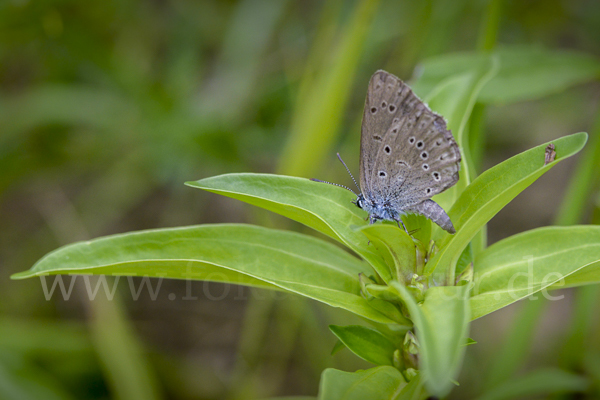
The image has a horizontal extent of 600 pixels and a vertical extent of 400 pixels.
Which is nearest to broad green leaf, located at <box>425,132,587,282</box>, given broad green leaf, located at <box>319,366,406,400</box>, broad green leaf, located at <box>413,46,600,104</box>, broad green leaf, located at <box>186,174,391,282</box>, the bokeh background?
broad green leaf, located at <box>186,174,391,282</box>

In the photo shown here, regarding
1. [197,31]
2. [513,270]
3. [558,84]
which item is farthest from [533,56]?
[197,31]

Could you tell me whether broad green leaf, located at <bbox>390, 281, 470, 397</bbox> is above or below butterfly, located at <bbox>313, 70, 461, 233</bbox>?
below

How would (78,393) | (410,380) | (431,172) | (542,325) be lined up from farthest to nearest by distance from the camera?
(542,325) → (78,393) → (431,172) → (410,380)

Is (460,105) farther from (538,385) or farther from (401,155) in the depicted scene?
(538,385)

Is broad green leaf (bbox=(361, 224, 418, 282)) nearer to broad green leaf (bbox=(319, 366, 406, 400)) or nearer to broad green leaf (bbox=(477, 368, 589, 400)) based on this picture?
broad green leaf (bbox=(319, 366, 406, 400))

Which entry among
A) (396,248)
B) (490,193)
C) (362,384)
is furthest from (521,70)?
(362,384)

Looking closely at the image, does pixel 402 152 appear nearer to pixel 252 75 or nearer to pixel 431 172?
pixel 431 172
